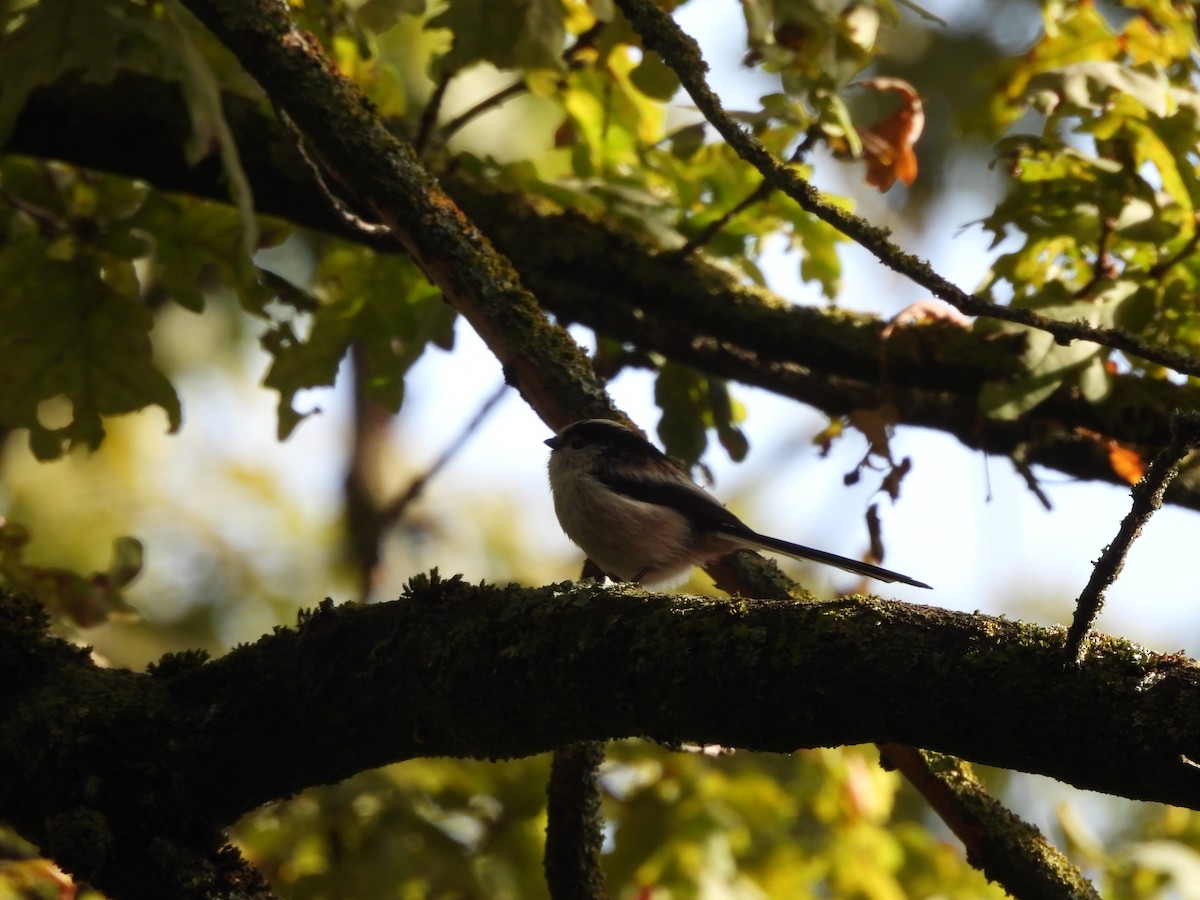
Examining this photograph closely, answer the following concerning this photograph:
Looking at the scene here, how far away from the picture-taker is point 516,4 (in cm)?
402

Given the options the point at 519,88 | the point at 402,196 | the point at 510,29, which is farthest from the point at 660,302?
the point at 402,196

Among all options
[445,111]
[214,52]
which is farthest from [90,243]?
[445,111]

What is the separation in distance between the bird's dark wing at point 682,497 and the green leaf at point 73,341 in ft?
6.01

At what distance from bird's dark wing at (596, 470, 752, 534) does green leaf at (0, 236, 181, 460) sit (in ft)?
6.01

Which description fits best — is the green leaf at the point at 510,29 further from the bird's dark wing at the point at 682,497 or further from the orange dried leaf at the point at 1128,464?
the orange dried leaf at the point at 1128,464

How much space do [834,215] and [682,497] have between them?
1.87 m

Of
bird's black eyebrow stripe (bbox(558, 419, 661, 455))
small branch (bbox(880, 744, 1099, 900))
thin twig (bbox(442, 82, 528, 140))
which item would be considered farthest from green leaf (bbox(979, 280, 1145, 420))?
thin twig (bbox(442, 82, 528, 140))

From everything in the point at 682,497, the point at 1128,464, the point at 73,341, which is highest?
the point at 1128,464

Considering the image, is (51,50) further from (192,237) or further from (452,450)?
(452,450)

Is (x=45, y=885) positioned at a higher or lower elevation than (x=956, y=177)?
lower

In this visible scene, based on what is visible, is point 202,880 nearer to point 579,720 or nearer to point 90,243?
point 579,720

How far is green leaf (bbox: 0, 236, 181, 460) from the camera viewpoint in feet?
14.5

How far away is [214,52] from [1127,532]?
4134mm

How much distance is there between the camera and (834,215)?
122 inches
